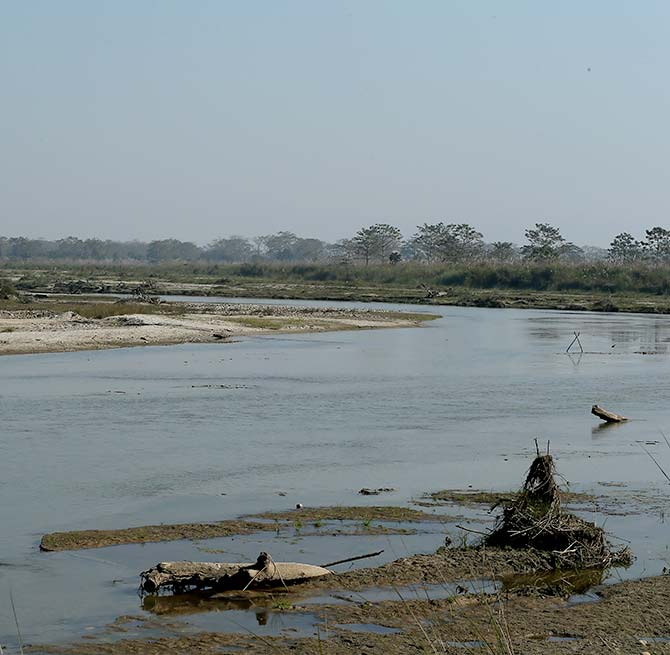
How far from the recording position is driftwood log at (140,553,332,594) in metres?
10.1

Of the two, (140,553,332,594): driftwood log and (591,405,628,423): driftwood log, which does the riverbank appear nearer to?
(591,405,628,423): driftwood log

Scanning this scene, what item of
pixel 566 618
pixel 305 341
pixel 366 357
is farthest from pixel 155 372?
pixel 566 618

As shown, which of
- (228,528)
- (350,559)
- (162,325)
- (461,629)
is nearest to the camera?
(461,629)

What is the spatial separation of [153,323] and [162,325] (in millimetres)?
661

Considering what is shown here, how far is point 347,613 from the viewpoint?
375 inches

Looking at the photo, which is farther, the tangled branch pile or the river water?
the river water

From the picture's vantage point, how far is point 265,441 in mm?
19062

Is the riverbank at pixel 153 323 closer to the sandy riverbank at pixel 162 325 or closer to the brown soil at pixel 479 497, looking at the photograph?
the sandy riverbank at pixel 162 325

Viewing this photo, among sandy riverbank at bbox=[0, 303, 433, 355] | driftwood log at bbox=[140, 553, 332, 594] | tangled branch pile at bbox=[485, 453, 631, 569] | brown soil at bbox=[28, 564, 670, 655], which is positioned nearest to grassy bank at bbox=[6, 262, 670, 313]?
sandy riverbank at bbox=[0, 303, 433, 355]

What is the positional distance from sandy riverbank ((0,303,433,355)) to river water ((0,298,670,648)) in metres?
2.36

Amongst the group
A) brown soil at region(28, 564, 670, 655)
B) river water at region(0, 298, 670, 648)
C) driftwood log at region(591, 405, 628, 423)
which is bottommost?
river water at region(0, 298, 670, 648)

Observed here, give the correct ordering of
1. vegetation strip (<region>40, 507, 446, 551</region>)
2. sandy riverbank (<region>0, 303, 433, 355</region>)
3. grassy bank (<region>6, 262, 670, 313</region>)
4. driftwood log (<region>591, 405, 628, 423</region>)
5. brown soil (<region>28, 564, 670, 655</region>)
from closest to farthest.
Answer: brown soil (<region>28, 564, 670, 655</region>) → vegetation strip (<region>40, 507, 446, 551</region>) → driftwood log (<region>591, 405, 628, 423</region>) → sandy riverbank (<region>0, 303, 433, 355</region>) → grassy bank (<region>6, 262, 670, 313</region>)

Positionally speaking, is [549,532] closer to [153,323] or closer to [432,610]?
[432,610]

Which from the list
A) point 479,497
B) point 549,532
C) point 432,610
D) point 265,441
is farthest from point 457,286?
point 432,610
